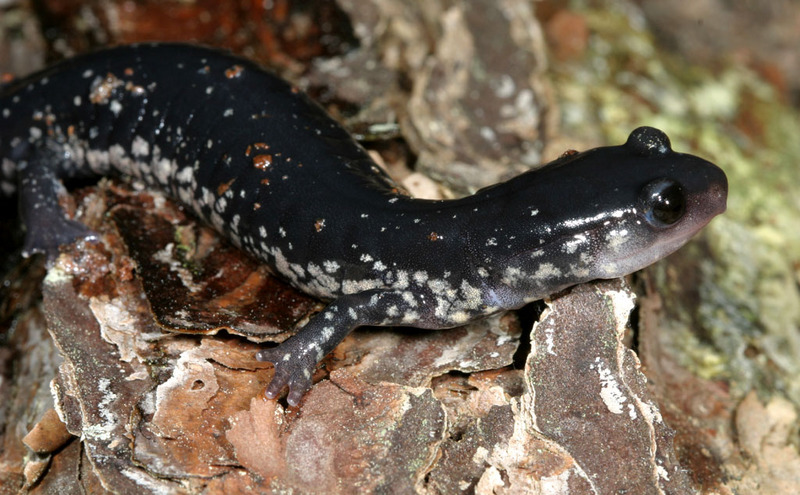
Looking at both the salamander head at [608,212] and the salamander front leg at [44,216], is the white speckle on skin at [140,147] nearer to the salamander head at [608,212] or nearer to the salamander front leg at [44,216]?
the salamander front leg at [44,216]

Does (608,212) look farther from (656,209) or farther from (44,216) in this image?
(44,216)

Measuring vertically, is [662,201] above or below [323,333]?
above

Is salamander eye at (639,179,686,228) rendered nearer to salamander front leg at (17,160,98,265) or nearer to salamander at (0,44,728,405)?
salamander at (0,44,728,405)

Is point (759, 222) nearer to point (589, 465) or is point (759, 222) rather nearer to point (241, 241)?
point (589, 465)

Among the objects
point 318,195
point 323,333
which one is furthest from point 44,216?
point 323,333

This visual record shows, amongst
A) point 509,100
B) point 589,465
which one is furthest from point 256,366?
point 509,100

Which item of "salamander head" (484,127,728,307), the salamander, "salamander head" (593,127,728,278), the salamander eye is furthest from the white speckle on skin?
the salamander eye
